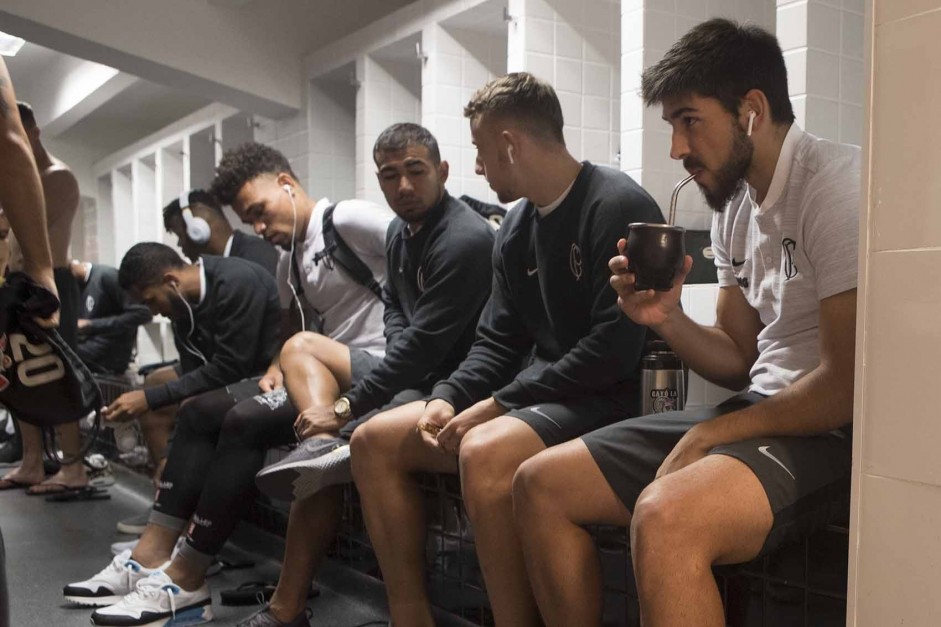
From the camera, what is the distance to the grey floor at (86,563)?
2.22m

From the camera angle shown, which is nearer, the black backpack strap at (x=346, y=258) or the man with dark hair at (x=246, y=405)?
the man with dark hair at (x=246, y=405)

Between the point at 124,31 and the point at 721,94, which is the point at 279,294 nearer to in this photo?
the point at 721,94

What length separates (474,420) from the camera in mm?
1722

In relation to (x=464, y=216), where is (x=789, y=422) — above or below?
below

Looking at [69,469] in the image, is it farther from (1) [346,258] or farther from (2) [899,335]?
(2) [899,335]

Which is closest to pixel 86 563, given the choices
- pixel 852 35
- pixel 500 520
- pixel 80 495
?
pixel 80 495

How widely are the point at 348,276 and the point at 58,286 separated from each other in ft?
5.22

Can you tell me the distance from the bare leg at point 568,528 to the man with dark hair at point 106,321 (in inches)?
142

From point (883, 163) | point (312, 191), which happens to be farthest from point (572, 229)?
point (312, 191)

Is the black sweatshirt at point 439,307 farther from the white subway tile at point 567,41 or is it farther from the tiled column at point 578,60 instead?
the white subway tile at point 567,41

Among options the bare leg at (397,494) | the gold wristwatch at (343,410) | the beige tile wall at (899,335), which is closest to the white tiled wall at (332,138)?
the gold wristwatch at (343,410)

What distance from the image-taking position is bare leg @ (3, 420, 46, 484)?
12.6 feet

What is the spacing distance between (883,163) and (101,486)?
3.49 metres

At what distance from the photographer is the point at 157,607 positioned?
221 cm
